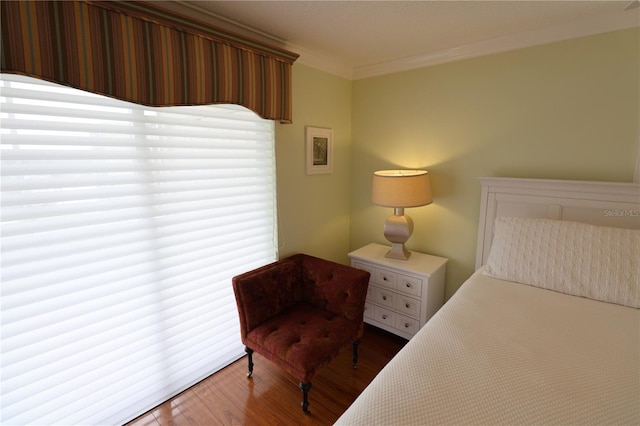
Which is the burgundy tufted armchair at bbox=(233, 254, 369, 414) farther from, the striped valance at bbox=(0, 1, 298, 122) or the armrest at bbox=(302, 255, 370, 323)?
the striped valance at bbox=(0, 1, 298, 122)

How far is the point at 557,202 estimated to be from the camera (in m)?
1.95

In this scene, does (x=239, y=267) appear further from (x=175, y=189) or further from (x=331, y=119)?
(x=331, y=119)

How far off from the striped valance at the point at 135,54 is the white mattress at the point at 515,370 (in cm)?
163

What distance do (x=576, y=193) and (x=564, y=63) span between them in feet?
2.66

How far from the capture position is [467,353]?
1.16 meters

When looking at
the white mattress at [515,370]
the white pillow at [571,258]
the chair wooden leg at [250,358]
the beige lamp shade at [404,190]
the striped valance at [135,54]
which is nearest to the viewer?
the white mattress at [515,370]

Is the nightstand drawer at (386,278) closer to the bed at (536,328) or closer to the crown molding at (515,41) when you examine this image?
the bed at (536,328)

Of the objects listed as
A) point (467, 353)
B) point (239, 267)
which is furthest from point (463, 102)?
point (239, 267)

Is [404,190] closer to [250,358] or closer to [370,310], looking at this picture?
[370,310]

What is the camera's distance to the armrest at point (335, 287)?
2.01 metres

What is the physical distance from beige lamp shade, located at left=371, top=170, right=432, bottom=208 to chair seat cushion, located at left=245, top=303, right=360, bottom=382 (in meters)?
0.91

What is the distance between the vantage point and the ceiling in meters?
1.66

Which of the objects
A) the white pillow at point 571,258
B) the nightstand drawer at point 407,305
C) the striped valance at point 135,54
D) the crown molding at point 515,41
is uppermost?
the crown molding at point 515,41

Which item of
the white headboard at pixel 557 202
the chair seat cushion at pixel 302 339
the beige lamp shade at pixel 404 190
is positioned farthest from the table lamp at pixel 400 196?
→ the chair seat cushion at pixel 302 339
